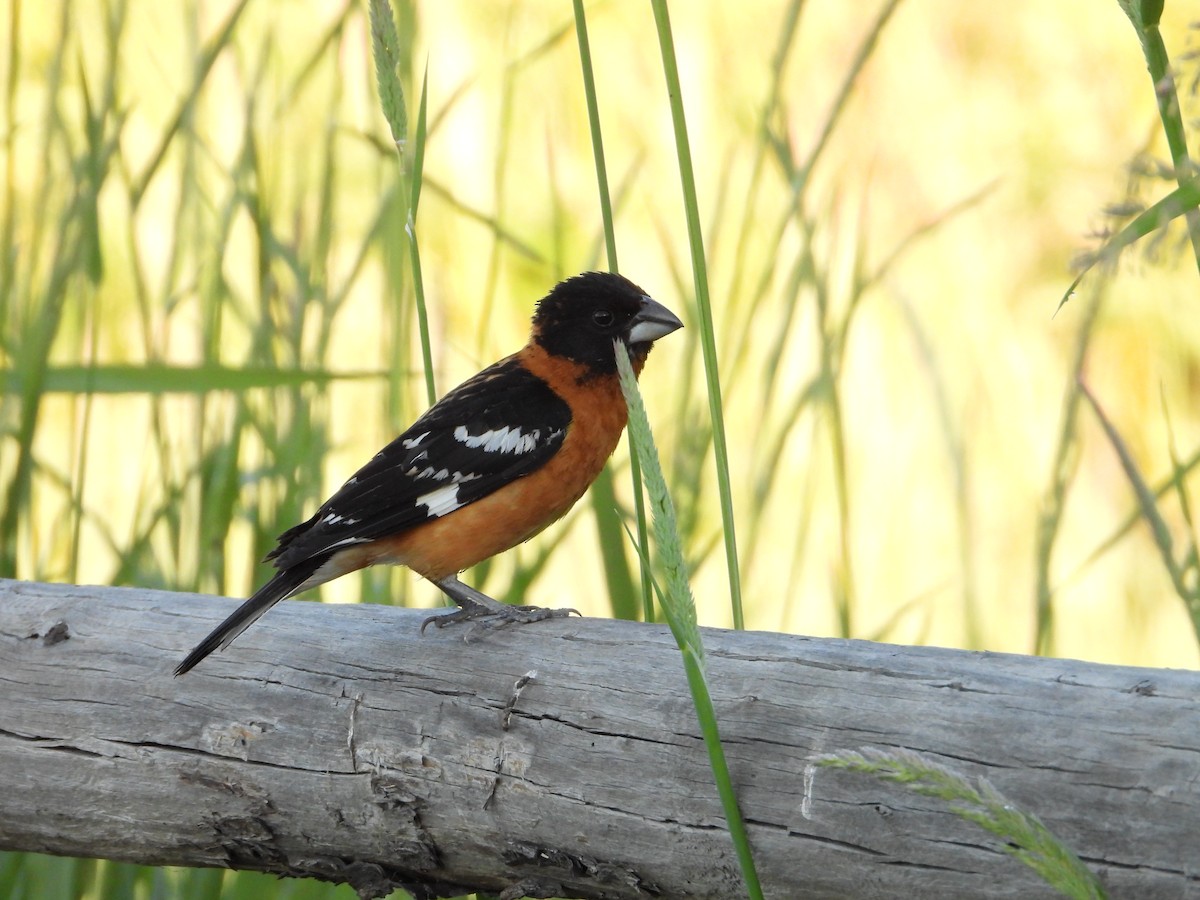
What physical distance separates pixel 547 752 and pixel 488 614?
1.68 feet

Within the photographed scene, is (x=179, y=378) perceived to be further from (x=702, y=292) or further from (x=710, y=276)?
(x=710, y=276)

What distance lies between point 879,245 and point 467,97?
208cm

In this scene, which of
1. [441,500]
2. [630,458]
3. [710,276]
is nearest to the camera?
[630,458]

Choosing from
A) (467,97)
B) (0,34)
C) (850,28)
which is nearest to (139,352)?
(0,34)

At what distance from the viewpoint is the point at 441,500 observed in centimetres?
252

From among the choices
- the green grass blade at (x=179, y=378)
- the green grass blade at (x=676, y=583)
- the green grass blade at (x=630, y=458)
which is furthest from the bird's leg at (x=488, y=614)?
the green grass blade at (x=676, y=583)

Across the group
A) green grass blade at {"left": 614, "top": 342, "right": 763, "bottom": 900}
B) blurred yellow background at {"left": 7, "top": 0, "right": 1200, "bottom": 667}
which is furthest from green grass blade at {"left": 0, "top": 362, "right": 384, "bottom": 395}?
green grass blade at {"left": 614, "top": 342, "right": 763, "bottom": 900}

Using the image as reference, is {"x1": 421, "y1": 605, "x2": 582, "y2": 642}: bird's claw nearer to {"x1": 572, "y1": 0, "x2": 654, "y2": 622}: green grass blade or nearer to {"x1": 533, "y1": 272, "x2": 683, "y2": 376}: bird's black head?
{"x1": 572, "y1": 0, "x2": 654, "y2": 622}: green grass blade

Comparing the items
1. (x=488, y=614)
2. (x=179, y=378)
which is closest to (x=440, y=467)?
(x=488, y=614)

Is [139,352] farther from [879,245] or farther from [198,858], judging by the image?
[198,858]

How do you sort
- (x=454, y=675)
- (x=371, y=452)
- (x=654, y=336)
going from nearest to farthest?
1. (x=454, y=675)
2. (x=654, y=336)
3. (x=371, y=452)

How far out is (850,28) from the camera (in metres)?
7.01

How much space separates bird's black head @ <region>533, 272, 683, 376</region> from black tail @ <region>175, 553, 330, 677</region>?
0.89 m

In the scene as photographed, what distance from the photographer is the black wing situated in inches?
96.2
